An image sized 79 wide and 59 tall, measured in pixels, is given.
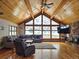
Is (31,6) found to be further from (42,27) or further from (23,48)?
(42,27)

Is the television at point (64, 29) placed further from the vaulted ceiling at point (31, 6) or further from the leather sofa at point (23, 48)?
the leather sofa at point (23, 48)

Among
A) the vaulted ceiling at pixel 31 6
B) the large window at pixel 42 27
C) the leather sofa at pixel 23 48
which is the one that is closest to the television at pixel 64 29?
the large window at pixel 42 27

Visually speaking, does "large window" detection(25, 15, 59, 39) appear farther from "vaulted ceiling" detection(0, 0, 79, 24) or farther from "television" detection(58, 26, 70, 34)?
"vaulted ceiling" detection(0, 0, 79, 24)

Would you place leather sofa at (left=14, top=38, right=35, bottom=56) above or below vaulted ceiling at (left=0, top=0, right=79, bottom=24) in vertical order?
below

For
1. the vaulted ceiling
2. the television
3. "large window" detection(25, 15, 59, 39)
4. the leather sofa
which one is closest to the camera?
the leather sofa

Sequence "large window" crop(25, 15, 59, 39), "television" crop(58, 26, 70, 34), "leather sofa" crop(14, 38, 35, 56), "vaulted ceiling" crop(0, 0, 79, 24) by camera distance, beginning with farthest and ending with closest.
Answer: "large window" crop(25, 15, 59, 39) < "television" crop(58, 26, 70, 34) < "vaulted ceiling" crop(0, 0, 79, 24) < "leather sofa" crop(14, 38, 35, 56)

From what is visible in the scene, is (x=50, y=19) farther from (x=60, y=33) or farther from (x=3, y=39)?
(x=3, y=39)

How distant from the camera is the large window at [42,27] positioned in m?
18.4

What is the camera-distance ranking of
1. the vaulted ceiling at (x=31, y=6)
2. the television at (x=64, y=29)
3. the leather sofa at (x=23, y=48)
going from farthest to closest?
the television at (x=64, y=29), the vaulted ceiling at (x=31, y=6), the leather sofa at (x=23, y=48)

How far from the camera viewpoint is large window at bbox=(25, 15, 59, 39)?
723 inches

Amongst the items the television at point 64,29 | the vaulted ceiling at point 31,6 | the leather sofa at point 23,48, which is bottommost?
the leather sofa at point 23,48

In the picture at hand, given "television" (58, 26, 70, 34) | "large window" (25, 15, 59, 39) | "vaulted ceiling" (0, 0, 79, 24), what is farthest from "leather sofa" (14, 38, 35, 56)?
"large window" (25, 15, 59, 39)

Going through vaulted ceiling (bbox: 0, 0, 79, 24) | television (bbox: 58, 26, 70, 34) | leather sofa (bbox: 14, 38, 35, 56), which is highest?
vaulted ceiling (bbox: 0, 0, 79, 24)

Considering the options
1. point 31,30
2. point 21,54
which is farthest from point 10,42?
point 31,30
